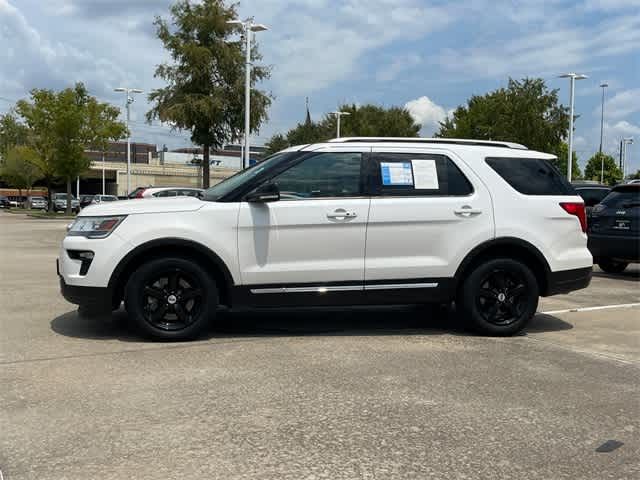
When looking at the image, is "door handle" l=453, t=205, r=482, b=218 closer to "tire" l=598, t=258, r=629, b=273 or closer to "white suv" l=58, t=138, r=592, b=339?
"white suv" l=58, t=138, r=592, b=339

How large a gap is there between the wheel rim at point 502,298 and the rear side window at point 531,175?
2.79 ft

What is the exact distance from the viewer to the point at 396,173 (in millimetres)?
6133

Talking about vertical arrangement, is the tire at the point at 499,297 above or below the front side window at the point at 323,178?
below

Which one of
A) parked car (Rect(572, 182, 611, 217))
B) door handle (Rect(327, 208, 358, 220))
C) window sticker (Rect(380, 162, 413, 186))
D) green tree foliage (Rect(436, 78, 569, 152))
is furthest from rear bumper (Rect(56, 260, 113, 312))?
green tree foliage (Rect(436, 78, 569, 152))

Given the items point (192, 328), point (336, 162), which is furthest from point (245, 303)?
point (336, 162)

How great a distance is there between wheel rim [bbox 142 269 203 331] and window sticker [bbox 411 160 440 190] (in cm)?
222

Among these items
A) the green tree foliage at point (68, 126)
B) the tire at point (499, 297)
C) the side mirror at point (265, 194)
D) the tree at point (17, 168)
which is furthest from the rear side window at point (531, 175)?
the tree at point (17, 168)

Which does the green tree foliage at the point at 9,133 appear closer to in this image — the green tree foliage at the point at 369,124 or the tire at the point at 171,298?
the green tree foliage at the point at 369,124

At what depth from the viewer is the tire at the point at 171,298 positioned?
5.66 meters

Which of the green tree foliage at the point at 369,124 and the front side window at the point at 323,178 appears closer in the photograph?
the front side window at the point at 323,178

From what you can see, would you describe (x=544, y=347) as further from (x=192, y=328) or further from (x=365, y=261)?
(x=192, y=328)

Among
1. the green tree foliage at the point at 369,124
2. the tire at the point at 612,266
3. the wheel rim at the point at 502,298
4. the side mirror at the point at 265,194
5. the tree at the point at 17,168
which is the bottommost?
the tire at the point at 612,266

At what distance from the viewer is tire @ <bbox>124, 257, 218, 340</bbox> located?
18.6 feet

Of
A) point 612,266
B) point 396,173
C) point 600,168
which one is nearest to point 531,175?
point 396,173
